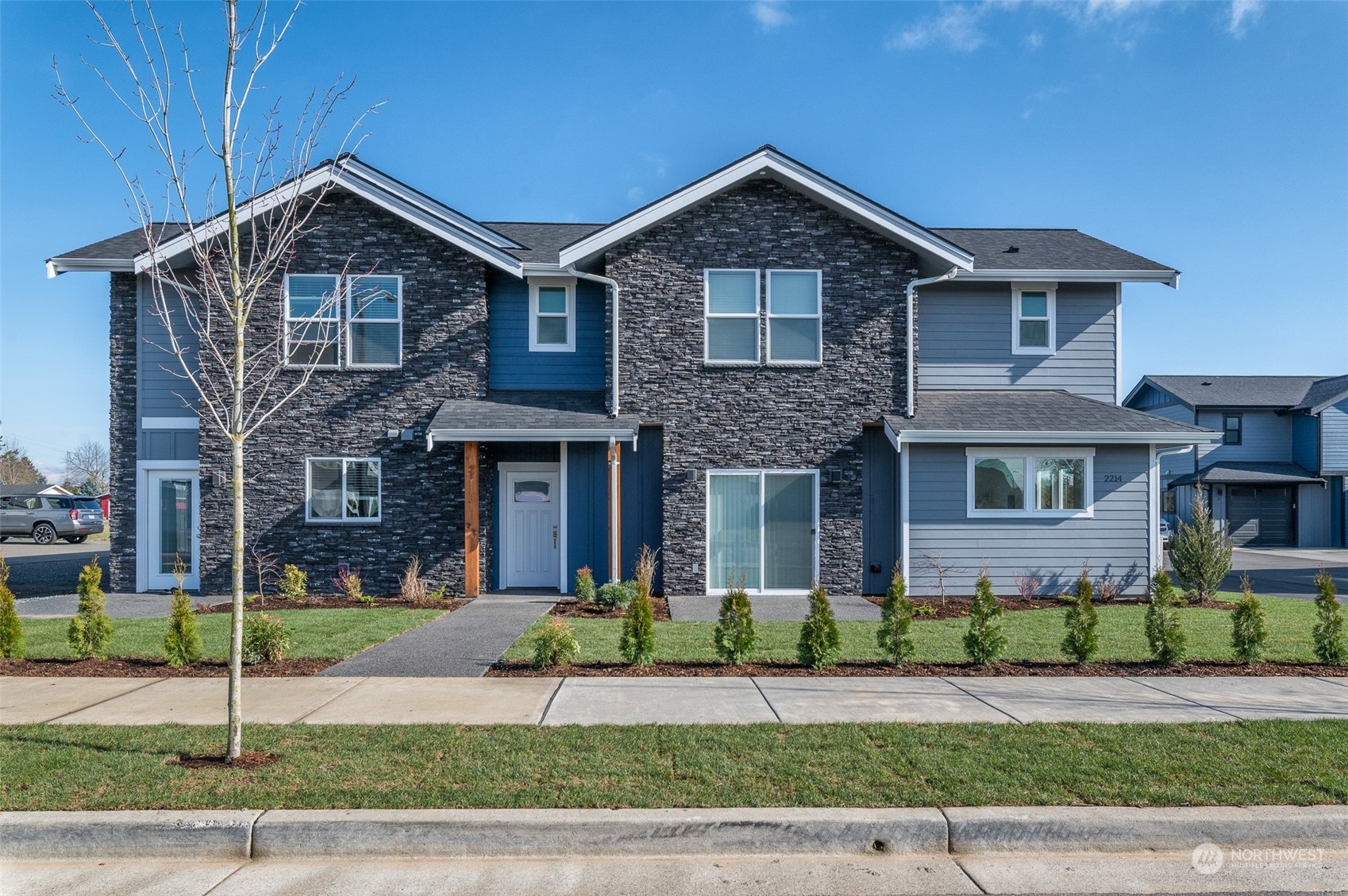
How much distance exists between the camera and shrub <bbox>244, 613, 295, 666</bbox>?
9.25 meters

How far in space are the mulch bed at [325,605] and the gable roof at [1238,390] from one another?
3203 centimetres

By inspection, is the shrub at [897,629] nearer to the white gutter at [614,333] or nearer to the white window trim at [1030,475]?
the white window trim at [1030,475]

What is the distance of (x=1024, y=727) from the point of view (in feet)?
22.3

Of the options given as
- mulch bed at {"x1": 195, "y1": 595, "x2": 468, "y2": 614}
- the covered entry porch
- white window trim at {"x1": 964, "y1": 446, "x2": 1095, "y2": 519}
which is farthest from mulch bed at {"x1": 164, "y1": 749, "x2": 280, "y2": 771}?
white window trim at {"x1": 964, "y1": 446, "x2": 1095, "y2": 519}

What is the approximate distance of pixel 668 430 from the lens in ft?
49.8

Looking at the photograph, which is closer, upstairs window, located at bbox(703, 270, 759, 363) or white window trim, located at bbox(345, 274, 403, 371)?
upstairs window, located at bbox(703, 270, 759, 363)

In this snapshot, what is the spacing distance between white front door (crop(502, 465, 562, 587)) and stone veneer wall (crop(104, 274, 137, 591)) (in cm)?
690

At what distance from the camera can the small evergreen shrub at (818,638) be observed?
29.6 ft

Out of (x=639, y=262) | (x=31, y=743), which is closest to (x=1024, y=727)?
(x=31, y=743)

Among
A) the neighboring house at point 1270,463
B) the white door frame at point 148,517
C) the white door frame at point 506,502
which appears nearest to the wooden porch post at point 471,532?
the white door frame at point 506,502

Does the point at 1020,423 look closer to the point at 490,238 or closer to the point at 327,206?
the point at 490,238

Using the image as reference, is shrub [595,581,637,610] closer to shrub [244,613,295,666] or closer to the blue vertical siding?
the blue vertical siding

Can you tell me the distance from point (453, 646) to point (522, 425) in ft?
16.4

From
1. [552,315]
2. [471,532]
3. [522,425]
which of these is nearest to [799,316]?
[552,315]
